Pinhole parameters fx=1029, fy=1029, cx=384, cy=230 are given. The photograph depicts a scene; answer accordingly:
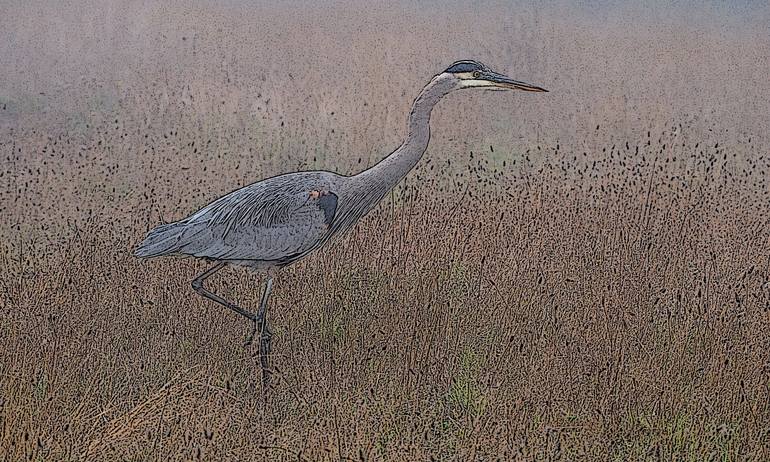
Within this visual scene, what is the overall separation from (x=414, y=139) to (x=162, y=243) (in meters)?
1.43

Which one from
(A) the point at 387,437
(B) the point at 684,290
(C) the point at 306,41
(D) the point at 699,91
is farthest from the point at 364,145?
(A) the point at 387,437

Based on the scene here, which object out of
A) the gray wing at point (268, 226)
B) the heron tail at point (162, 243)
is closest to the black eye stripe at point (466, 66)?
the gray wing at point (268, 226)

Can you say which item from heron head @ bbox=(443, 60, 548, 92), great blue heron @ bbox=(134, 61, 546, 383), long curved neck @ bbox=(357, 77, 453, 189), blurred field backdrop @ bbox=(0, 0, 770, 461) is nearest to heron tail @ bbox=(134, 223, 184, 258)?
great blue heron @ bbox=(134, 61, 546, 383)

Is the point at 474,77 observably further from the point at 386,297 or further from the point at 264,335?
the point at 264,335

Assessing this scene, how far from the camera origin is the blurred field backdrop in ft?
14.7

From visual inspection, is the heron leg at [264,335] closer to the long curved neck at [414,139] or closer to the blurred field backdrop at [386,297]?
the blurred field backdrop at [386,297]

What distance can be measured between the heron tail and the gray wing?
0.04 m

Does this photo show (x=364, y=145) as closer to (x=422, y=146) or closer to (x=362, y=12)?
(x=362, y=12)

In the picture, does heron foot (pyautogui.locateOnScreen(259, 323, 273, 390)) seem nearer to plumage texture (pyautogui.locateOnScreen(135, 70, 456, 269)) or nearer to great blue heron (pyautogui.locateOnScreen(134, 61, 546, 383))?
great blue heron (pyautogui.locateOnScreen(134, 61, 546, 383))

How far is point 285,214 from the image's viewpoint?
211 inches

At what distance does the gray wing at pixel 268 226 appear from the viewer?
5.37 m

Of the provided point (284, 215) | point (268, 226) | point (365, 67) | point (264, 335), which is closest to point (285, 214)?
point (284, 215)

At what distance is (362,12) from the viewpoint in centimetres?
1194

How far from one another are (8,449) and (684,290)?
3.64 metres
